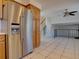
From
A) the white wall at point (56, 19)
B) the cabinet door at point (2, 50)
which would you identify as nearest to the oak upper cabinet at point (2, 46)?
the cabinet door at point (2, 50)

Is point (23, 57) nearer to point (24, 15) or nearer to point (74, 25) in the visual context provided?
point (24, 15)

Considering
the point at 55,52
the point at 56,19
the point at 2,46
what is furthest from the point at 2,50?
the point at 56,19

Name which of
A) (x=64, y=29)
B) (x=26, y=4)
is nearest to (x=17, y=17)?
(x=26, y=4)

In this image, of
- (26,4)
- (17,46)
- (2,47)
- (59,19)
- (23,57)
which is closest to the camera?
(2,47)

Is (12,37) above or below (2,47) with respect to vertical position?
above

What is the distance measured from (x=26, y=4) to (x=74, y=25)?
24.4 ft

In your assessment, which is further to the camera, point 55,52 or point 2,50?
point 55,52

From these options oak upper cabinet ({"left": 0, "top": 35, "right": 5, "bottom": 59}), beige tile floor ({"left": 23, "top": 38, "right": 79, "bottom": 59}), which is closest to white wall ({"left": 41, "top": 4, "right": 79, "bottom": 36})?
beige tile floor ({"left": 23, "top": 38, "right": 79, "bottom": 59})

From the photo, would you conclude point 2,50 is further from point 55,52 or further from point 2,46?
point 55,52

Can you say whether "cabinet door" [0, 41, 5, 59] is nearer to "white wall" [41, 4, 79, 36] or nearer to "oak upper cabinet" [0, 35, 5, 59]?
"oak upper cabinet" [0, 35, 5, 59]

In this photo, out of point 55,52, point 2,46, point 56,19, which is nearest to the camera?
point 2,46

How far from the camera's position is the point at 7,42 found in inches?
110

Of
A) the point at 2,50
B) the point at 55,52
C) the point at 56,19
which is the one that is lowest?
the point at 55,52

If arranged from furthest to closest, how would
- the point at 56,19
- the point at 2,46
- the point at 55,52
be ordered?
the point at 56,19, the point at 55,52, the point at 2,46
